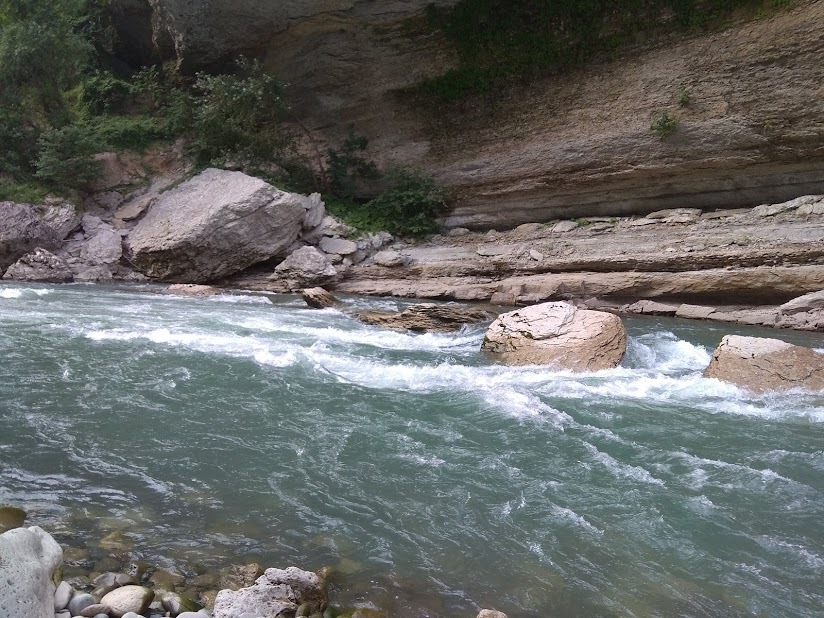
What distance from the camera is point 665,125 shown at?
14148 mm

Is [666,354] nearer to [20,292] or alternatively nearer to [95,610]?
[95,610]

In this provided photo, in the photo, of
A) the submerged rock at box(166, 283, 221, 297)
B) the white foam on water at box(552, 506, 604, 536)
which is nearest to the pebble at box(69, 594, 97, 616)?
the white foam on water at box(552, 506, 604, 536)

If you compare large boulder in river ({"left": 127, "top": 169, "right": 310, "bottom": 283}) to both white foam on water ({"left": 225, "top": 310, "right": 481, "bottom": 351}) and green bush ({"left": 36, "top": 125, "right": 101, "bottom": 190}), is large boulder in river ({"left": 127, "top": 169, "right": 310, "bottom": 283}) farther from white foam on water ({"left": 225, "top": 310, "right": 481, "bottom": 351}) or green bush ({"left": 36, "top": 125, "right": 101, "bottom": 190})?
white foam on water ({"left": 225, "top": 310, "right": 481, "bottom": 351})

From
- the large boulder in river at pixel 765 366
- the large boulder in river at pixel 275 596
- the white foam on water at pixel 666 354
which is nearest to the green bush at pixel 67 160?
the white foam on water at pixel 666 354

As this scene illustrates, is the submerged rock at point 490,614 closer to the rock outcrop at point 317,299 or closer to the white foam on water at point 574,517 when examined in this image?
the white foam on water at point 574,517

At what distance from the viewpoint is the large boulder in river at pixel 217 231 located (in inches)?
584

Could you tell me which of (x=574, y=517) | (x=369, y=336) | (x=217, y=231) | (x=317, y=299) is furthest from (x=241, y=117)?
(x=574, y=517)

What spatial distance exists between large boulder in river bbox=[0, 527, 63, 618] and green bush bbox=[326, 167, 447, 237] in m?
14.5

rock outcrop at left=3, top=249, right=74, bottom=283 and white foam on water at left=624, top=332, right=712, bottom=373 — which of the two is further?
rock outcrop at left=3, top=249, right=74, bottom=283

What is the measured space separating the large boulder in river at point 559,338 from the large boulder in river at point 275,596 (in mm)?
5051

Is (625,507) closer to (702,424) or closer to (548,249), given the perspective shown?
(702,424)

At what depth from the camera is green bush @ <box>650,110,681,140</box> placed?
557 inches

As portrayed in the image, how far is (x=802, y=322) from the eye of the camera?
10.6 metres

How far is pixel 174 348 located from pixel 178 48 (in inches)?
595
